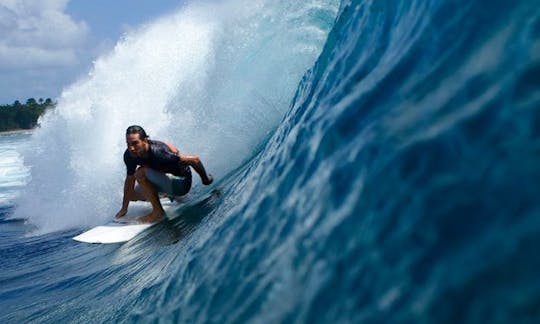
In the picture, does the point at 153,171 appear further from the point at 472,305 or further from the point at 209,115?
the point at 472,305

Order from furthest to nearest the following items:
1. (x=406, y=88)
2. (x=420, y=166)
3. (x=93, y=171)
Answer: (x=93, y=171) < (x=406, y=88) < (x=420, y=166)

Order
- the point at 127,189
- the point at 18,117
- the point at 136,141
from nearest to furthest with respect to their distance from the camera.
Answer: the point at 136,141 < the point at 127,189 < the point at 18,117

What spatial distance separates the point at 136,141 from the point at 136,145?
0.05 metres

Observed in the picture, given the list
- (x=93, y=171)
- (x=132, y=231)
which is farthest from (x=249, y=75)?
(x=132, y=231)

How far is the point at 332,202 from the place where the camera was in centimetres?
220

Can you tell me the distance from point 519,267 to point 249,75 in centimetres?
884

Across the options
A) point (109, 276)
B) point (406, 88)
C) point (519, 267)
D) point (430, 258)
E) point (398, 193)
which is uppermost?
point (109, 276)

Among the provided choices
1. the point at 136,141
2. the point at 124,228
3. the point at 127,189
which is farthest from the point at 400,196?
the point at 127,189

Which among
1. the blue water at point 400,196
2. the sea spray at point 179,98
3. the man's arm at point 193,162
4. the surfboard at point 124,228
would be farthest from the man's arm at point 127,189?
the blue water at point 400,196

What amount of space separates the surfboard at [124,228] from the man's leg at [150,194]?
0.12m

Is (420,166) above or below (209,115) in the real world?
below

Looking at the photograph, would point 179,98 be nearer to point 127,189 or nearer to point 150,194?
point 127,189

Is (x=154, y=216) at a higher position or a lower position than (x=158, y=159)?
lower

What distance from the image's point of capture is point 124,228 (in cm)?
720
